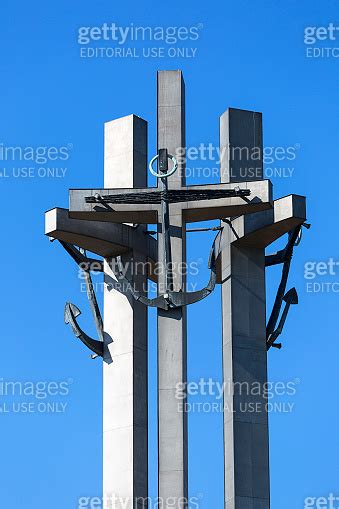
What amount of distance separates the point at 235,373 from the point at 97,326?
3.96 m

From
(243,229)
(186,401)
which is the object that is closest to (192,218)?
(243,229)

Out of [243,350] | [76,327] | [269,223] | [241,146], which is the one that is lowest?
[243,350]

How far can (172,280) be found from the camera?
45.3 meters

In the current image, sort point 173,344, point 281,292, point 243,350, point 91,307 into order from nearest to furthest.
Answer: point 173,344 → point 243,350 → point 91,307 → point 281,292

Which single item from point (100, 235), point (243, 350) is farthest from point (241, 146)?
point (243, 350)

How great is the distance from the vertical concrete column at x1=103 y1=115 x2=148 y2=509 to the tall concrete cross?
1.1 inches

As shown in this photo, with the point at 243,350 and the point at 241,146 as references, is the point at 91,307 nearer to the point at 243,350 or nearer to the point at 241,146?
the point at 243,350

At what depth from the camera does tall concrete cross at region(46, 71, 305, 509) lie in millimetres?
45000

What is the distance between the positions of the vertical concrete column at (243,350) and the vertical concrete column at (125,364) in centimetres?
217

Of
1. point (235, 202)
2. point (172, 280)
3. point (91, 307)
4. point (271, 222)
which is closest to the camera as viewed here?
point (172, 280)

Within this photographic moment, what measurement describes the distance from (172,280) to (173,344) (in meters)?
1.63

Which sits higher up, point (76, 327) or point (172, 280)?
point (172, 280)

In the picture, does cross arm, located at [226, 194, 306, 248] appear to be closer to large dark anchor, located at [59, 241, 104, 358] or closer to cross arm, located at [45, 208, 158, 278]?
cross arm, located at [45, 208, 158, 278]

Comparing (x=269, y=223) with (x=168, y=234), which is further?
(x=269, y=223)
